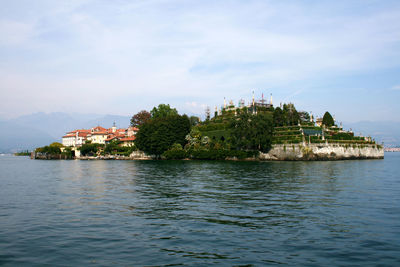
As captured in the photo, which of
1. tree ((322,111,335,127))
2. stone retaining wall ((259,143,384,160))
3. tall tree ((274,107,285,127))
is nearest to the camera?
stone retaining wall ((259,143,384,160))

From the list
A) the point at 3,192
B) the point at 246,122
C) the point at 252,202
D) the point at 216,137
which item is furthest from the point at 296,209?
the point at 216,137

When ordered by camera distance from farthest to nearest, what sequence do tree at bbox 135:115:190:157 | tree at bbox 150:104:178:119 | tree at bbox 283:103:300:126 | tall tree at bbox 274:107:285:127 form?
tree at bbox 150:104:178:119
tall tree at bbox 274:107:285:127
tree at bbox 283:103:300:126
tree at bbox 135:115:190:157

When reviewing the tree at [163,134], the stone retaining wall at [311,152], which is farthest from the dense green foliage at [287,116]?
the tree at [163,134]

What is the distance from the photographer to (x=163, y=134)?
116562mm

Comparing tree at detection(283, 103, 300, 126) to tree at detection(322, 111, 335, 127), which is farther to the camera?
tree at detection(322, 111, 335, 127)

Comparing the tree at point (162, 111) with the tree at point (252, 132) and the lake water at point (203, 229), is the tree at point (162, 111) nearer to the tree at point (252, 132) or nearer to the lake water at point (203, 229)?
the tree at point (252, 132)

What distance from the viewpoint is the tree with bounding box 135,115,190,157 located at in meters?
116

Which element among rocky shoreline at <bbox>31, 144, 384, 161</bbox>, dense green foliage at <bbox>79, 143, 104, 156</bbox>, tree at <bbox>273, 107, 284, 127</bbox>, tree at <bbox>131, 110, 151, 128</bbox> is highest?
tree at <bbox>131, 110, 151, 128</bbox>

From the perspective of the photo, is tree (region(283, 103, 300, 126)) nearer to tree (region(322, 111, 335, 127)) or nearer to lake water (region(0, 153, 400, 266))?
tree (region(322, 111, 335, 127))

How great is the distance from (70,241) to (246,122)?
270ft

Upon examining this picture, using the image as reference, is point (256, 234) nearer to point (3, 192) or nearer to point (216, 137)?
point (3, 192)

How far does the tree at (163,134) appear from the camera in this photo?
11625cm

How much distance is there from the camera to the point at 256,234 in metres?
15.1

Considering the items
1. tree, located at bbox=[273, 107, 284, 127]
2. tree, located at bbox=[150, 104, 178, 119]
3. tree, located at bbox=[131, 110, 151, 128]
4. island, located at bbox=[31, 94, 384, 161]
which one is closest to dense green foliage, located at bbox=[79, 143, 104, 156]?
island, located at bbox=[31, 94, 384, 161]
